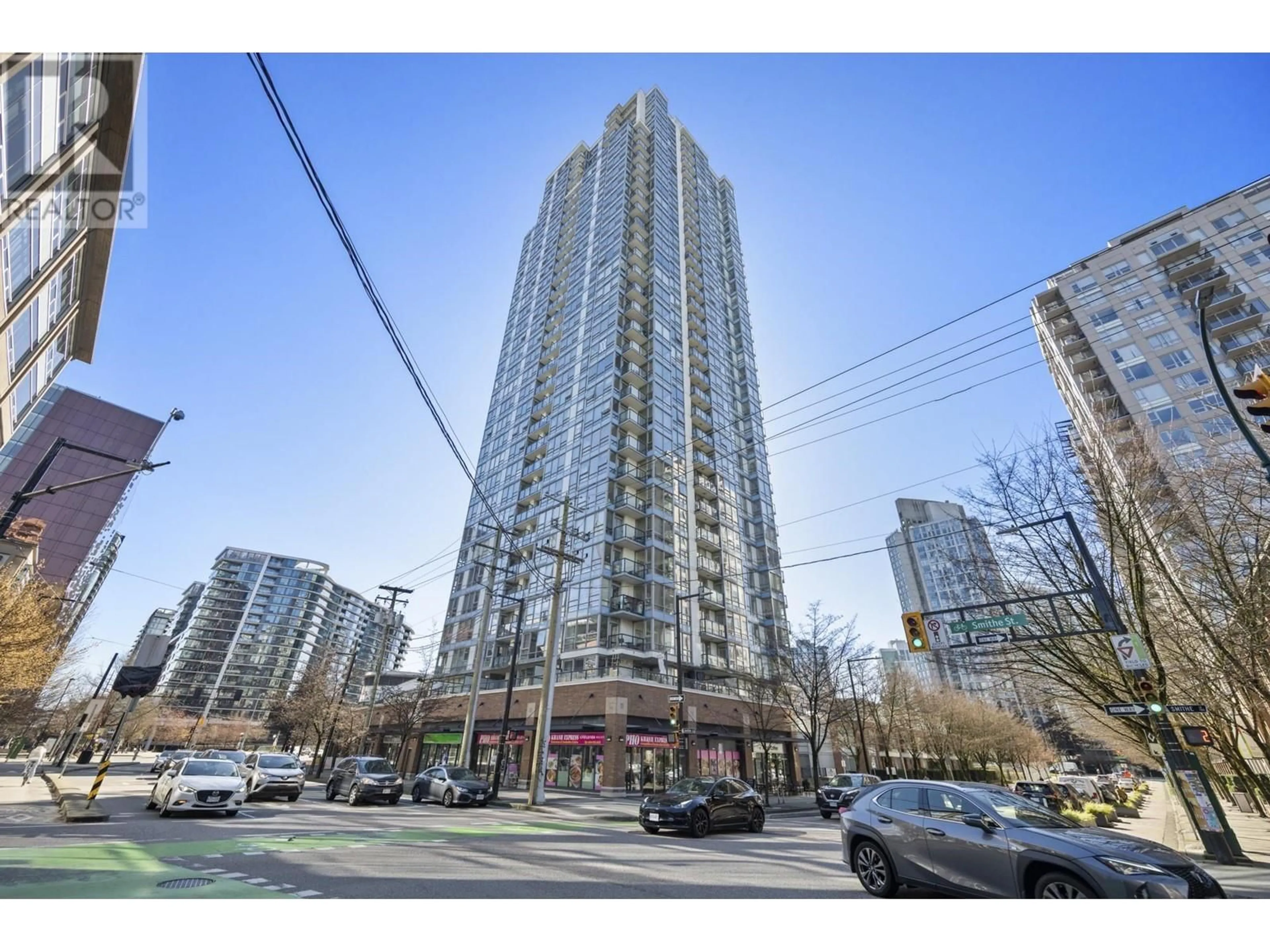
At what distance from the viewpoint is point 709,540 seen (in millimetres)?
44438

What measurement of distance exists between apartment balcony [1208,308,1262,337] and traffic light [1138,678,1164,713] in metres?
52.8

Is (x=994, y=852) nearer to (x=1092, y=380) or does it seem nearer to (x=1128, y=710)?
(x=1128, y=710)

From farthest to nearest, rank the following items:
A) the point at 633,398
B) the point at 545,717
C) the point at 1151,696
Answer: the point at 633,398 → the point at 545,717 → the point at 1151,696

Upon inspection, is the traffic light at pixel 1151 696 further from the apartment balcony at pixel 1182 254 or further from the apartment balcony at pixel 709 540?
the apartment balcony at pixel 1182 254

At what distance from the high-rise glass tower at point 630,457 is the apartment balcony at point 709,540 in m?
0.24

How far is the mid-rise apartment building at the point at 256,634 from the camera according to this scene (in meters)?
109

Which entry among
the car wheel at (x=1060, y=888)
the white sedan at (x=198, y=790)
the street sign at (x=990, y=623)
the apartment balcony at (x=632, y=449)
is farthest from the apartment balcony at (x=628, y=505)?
the car wheel at (x=1060, y=888)

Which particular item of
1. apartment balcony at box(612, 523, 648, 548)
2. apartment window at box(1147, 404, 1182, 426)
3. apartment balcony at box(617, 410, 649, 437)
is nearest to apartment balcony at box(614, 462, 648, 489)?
apartment balcony at box(612, 523, 648, 548)

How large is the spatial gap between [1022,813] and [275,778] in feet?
69.0

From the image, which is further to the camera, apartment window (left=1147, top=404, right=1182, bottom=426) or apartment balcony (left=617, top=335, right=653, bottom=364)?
apartment balcony (left=617, top=335, right=653, bottom=364)

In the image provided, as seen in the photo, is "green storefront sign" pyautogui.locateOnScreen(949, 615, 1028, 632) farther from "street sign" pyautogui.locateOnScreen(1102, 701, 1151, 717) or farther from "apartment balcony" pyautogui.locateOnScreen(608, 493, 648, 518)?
"apartment balcony" pyautogui.locateOnScreen(608, 493, 648, 518)

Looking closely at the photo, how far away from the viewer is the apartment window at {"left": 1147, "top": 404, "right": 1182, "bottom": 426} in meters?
43.5

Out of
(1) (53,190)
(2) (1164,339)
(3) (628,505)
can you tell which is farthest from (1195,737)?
(2) (1164,339)

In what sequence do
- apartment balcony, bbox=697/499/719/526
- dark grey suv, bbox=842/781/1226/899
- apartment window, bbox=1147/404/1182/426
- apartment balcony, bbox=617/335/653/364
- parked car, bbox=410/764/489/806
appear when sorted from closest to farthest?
dark grey suv, bbox=842/781/1226/899
parked car, bbox=410/764/489/806
apartment window, bbox=1147/404/1182/426
apartment balcony, bbox=697/499/719/526
apartment balcony, bbox=617/335/653/364
